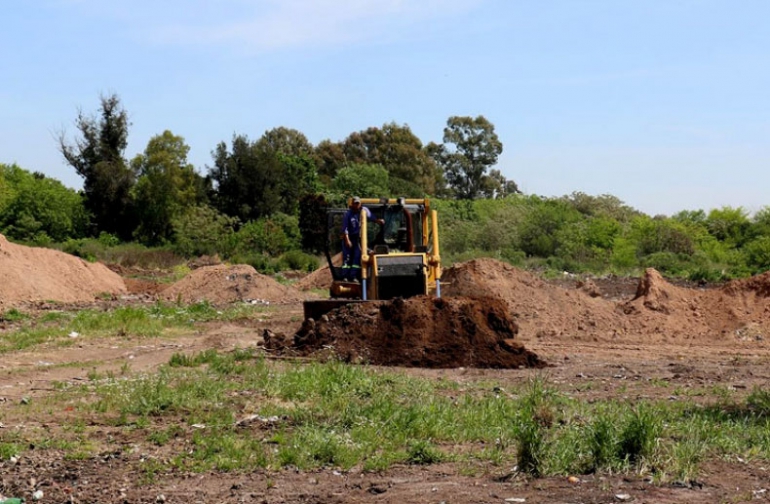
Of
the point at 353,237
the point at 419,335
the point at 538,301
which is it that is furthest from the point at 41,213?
the point at 419,335

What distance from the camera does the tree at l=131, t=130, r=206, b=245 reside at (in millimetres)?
51594

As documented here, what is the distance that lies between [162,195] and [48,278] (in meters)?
23.4

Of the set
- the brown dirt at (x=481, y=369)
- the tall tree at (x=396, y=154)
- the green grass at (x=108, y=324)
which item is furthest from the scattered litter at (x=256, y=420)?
the tall tree at (x=396, y=154)

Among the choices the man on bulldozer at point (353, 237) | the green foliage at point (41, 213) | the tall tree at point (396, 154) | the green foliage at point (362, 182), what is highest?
the tall tree at point (396, 154)

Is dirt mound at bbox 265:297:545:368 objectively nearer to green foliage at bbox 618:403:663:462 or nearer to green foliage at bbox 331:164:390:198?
green foliage at bbox 618:403:663:462

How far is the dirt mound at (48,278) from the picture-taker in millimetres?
26672

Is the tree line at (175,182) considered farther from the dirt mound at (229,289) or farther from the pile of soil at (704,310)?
the pile of soil at (704,310)

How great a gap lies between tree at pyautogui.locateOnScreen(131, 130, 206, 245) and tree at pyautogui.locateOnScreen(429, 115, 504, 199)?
80.4ft

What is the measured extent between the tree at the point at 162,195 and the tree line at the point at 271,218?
0.07 meters

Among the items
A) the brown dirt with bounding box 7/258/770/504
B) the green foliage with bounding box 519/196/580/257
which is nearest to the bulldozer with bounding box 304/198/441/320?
the brown dirt with bounding box 7/258/770/504

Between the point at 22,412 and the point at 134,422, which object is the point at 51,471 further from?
the point at 22,412

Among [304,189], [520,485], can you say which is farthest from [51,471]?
[304,189]

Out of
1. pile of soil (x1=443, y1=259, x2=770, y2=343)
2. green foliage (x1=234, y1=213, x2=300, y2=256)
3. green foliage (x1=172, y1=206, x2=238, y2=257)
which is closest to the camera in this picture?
pile of soil (x1=443, y1=259, x2=770, y2=343)

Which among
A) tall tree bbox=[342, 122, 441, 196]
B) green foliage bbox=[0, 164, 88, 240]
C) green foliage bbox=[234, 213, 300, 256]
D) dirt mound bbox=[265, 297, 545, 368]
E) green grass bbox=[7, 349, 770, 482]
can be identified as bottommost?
green grass bbox=[7, 349, 770, 482]
